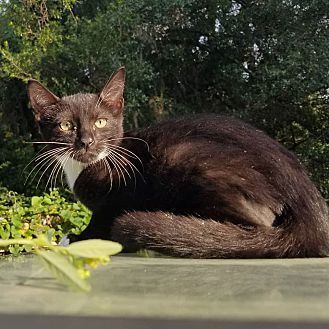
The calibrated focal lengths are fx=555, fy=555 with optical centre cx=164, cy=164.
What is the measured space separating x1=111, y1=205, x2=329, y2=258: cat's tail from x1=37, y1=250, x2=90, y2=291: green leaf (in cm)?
93

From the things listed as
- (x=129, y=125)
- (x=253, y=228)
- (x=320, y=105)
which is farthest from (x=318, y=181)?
(x=253, y=228)

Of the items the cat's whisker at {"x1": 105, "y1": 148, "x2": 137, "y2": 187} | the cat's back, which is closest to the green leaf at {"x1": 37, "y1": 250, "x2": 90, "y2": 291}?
the cat's back

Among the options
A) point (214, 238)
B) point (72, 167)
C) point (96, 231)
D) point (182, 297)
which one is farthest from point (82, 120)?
point (182, 297)

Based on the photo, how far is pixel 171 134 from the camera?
2254 mm

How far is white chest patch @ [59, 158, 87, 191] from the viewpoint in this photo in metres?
2.38

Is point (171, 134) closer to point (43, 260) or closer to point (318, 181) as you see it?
point (43, 260)

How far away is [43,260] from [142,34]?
19.8 ft

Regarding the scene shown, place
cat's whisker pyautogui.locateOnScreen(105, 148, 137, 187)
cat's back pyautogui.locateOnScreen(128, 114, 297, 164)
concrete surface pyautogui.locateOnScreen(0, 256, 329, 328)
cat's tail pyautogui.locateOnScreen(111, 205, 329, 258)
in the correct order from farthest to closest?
cat's whisker pyautogui.locateOnScreen(105, 148, 137, 187) → cat's back pyautogui.locateOnScreen(128, 114, 297, 164) → cat's tail pyautogui.locateOnScreen(111, 205, 329, 258) → concrete surface pyautogui.locateOnScreen(0, 256, 329, 328)

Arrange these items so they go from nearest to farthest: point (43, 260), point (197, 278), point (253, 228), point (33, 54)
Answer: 1. point (43, 260)
2. point (197, 278)
3. point (253, 228)
4. point (33, 54)

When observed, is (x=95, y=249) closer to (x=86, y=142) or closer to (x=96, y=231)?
(x=96, y=231)

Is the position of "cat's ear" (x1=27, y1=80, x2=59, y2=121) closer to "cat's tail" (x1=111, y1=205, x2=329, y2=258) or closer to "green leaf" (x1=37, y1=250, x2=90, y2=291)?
"cat's tail" (x1=111, y1=205, x2=329, y2=258)

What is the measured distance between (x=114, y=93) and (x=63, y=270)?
2.01 metres

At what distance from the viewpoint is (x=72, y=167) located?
7.91 feet

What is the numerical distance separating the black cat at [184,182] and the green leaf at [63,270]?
3.07 feet
